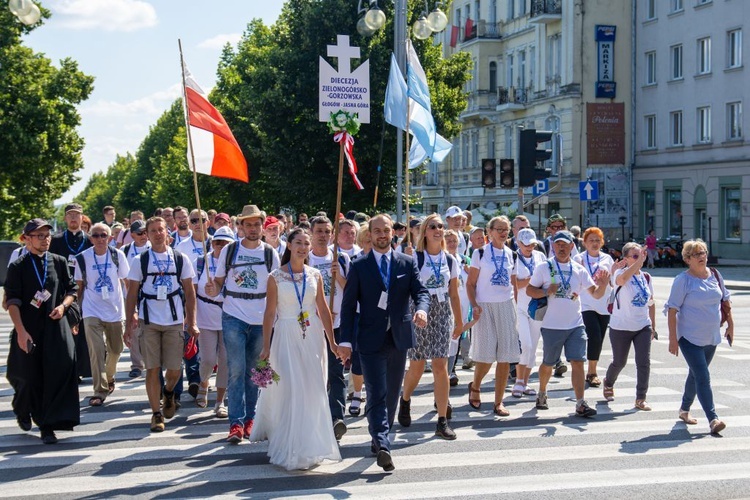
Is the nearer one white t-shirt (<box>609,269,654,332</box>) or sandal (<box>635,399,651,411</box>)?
sandal (<box>635,399,651,411</box>)

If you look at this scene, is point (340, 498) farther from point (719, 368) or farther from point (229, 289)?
point (719, 368)

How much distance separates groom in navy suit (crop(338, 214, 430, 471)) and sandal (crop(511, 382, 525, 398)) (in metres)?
3.71

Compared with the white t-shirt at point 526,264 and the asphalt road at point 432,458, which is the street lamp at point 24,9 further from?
the white t-shirt at point 526,264

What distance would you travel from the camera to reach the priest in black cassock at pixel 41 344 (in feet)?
31.4

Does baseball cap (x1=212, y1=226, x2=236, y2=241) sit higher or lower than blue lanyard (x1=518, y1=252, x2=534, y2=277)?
higher

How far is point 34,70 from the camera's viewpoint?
42.8 m

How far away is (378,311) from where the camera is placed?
8.70m

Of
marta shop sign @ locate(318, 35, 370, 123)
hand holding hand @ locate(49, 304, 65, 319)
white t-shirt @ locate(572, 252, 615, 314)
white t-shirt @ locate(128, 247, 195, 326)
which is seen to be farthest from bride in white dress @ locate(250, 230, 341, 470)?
marta shop sign @ locate(318, 35, 370, 123)

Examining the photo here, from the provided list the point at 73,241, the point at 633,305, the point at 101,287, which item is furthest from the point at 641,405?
the point at 73,241

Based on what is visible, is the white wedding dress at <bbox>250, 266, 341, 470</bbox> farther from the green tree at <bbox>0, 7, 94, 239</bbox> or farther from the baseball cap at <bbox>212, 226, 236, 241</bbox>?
the green tree at <bbox>0, 7, 94, 239</bbox>

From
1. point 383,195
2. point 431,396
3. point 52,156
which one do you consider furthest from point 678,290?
point 52,156

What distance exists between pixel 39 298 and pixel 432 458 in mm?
3653

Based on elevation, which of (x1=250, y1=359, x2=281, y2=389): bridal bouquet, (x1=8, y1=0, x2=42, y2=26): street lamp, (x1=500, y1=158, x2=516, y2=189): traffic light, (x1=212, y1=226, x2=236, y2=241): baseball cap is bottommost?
(x1=250, y1=359, x2=281, y2=389): bridal bouquet

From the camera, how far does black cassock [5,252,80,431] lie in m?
9.57
